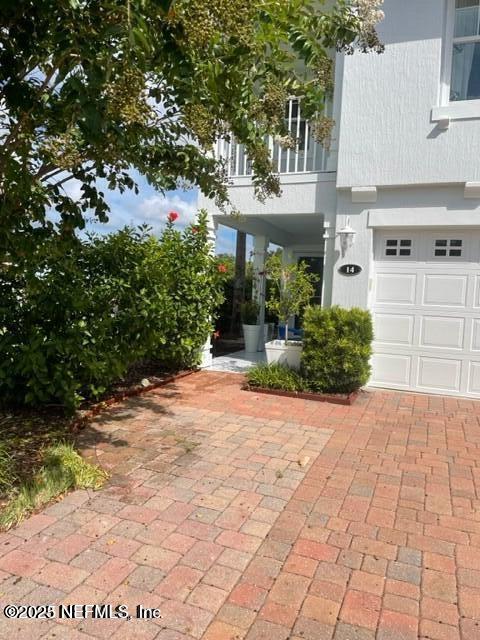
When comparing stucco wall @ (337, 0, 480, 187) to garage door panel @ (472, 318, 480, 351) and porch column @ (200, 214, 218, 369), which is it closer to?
garage door panel @ (472, 318, 480, 351)

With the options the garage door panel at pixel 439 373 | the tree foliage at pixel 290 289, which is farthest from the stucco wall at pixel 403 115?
the garage door panel at pixel 439 373

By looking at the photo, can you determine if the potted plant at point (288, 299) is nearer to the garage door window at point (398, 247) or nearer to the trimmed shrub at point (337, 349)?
the trimmed shrub at point (337, 349)

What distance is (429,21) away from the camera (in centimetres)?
623

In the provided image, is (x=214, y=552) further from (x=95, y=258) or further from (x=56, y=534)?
(x=95, y=258)

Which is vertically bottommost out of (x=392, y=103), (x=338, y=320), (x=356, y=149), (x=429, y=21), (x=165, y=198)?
(x=338, y=320)

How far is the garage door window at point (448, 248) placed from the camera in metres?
6.57

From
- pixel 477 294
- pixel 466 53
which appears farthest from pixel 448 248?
pixel 466 53

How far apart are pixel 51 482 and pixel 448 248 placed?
5852 millimetres

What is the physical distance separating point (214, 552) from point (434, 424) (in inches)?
140

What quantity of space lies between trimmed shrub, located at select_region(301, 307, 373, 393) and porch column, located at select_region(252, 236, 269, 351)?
4111 mm

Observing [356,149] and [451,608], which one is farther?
[356,149]

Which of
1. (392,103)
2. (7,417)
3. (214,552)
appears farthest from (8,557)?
(392,103)

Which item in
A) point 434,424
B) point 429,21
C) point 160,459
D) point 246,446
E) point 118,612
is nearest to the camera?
point 118,612

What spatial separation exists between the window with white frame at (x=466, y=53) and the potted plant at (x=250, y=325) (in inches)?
220
